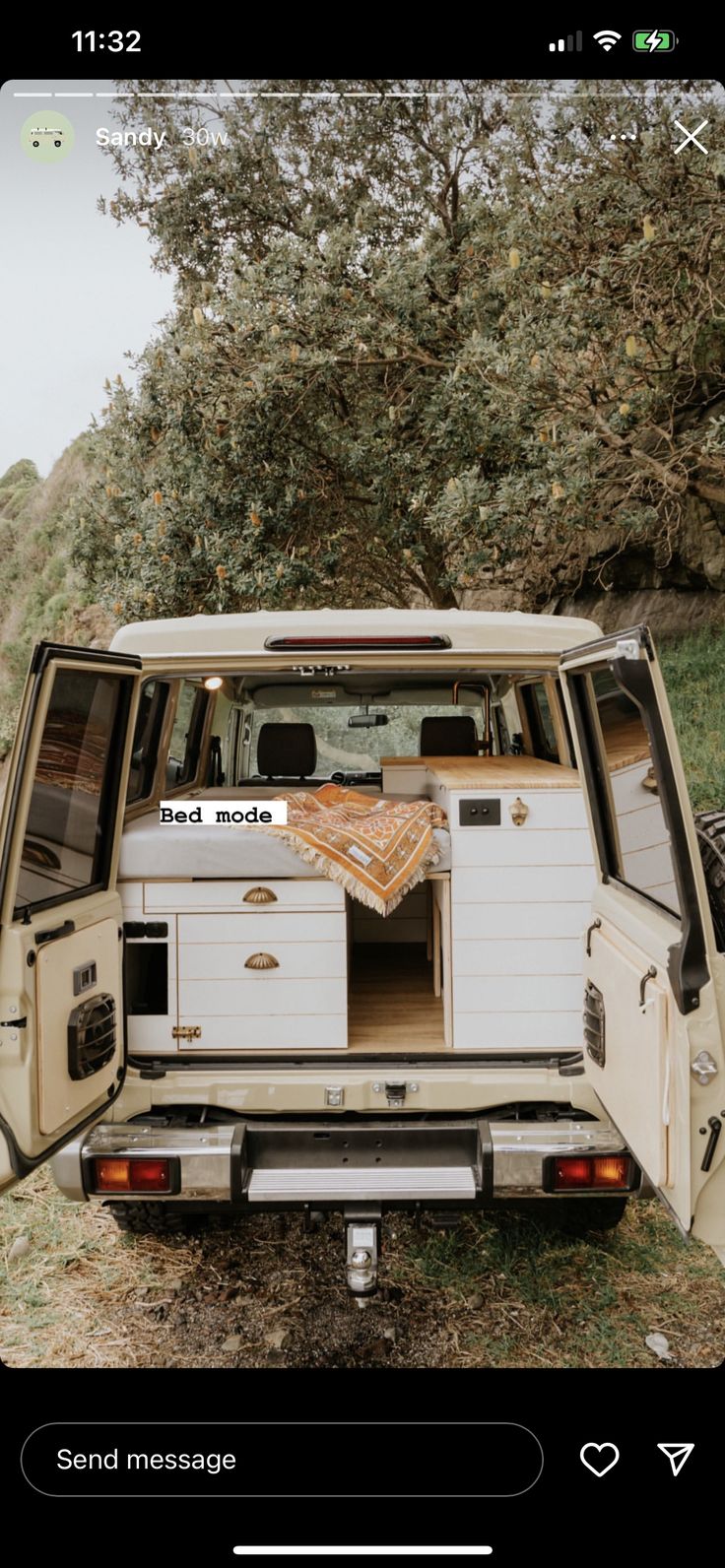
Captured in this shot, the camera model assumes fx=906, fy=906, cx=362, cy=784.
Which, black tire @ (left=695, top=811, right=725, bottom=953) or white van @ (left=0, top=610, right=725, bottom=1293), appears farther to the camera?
black tire @ (left=695, top=811, right=725, bottom=953)

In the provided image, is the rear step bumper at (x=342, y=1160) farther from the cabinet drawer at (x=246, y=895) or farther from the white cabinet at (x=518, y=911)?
the cabinet drawer at (x=246, y=895)

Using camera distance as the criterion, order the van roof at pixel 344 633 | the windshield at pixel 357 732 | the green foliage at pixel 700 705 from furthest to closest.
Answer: the green foliage at pixel 700 705 → the windshield at pixel 357 732 → the van roof at pixel 344 633

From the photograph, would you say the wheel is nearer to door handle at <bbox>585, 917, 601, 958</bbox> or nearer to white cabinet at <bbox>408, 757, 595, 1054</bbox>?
white cabinet at <bbox>408, 757, 595, 1054</bbox>

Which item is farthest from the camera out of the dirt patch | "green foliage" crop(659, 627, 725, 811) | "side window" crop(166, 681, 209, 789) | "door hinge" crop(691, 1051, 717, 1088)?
"green foliage" crop(659, 627, 725, 811)

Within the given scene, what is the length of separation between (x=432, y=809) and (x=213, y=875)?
683 mm

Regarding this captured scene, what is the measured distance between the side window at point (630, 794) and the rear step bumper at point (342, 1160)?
2.18 feet

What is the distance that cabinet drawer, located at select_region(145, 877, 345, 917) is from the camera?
2.53 m

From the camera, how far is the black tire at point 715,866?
9.11ft

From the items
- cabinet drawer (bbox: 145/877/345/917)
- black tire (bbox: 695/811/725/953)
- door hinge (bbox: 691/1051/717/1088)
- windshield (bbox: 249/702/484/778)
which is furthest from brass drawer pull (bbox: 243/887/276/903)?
→ windshield (bbox: 249/702/484/778)
